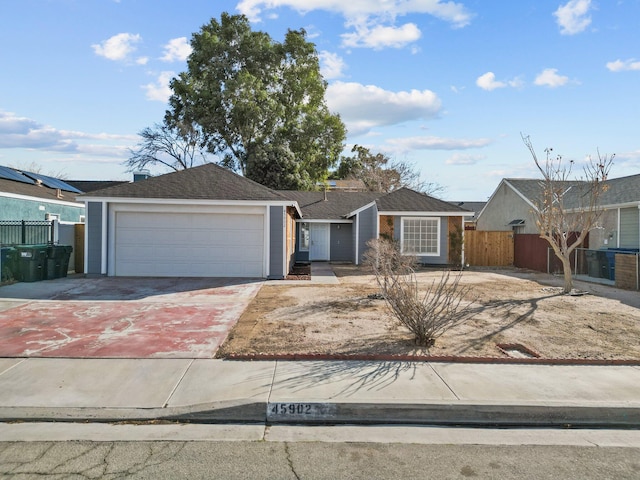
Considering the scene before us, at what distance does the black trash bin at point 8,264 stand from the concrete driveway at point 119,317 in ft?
3.02

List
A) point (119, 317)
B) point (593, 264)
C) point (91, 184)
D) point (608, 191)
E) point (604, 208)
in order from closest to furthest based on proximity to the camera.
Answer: point (119, 317) < point (604, 208) < point (593, 264) < point (608, 191) < point (91, 184)

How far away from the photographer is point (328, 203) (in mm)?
27281

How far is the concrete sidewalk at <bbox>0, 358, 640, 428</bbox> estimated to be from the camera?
4.98 metres

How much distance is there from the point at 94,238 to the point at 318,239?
12.7 m

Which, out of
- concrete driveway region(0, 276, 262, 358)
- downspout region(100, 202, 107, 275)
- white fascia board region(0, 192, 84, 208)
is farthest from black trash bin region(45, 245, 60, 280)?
white fascia board region(0, 192, 84, 208)

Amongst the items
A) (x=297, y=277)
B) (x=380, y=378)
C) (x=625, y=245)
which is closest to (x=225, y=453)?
(x=380, y=378)

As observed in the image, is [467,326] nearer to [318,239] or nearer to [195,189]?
[195,189]

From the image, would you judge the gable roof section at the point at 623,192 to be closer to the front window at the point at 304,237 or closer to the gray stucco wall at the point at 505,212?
the gray stucco wall at the point at 505,212

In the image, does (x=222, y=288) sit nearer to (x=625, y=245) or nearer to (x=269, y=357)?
(x=269, y=357)

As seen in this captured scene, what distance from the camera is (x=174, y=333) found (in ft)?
26.6

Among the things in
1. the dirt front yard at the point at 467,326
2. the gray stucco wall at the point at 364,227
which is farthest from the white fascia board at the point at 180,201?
the gray stucco wall at the point at 364,227

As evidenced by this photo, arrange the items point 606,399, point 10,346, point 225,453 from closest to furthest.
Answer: point 225,453 → point 606,399 → point 10,346

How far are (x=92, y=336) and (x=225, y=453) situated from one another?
4784 millimetres

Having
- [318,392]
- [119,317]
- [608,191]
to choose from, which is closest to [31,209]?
[119,317]
